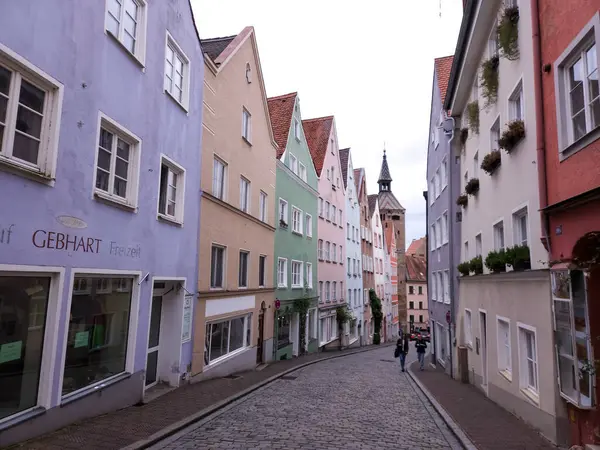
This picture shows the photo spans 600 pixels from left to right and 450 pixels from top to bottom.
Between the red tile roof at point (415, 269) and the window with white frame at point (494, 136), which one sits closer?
the window with white frame at point (494, 136)

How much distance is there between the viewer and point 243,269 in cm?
1720

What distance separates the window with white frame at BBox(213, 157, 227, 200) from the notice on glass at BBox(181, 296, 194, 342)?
3822 millimetres

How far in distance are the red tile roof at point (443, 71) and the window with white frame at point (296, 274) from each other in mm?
11485

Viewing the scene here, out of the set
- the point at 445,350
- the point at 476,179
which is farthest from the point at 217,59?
the point at 445,350

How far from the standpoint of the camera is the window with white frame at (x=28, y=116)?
628 cm

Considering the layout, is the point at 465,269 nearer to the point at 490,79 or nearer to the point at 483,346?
the point at 483,346

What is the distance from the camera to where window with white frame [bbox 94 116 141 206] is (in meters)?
8.52

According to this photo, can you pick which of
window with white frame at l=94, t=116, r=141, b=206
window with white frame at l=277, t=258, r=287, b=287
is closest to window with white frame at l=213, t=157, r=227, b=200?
window with white frame at l=94, t=116, r=141, b=206

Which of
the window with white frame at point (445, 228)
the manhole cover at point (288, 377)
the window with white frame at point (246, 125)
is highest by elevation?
the window with white frame at point (246, 125)

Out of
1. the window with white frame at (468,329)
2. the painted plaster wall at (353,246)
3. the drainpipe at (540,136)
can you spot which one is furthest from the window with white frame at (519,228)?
the painted plaster wall at (353,246)

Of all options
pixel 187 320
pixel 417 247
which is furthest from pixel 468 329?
pixel 417 247

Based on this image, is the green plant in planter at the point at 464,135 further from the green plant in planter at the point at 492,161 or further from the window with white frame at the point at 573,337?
the window with white frame at the point at 573,337

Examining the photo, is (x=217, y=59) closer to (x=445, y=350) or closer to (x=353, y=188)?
(x=445, y=350)

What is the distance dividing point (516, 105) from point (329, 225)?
21.7 metres
